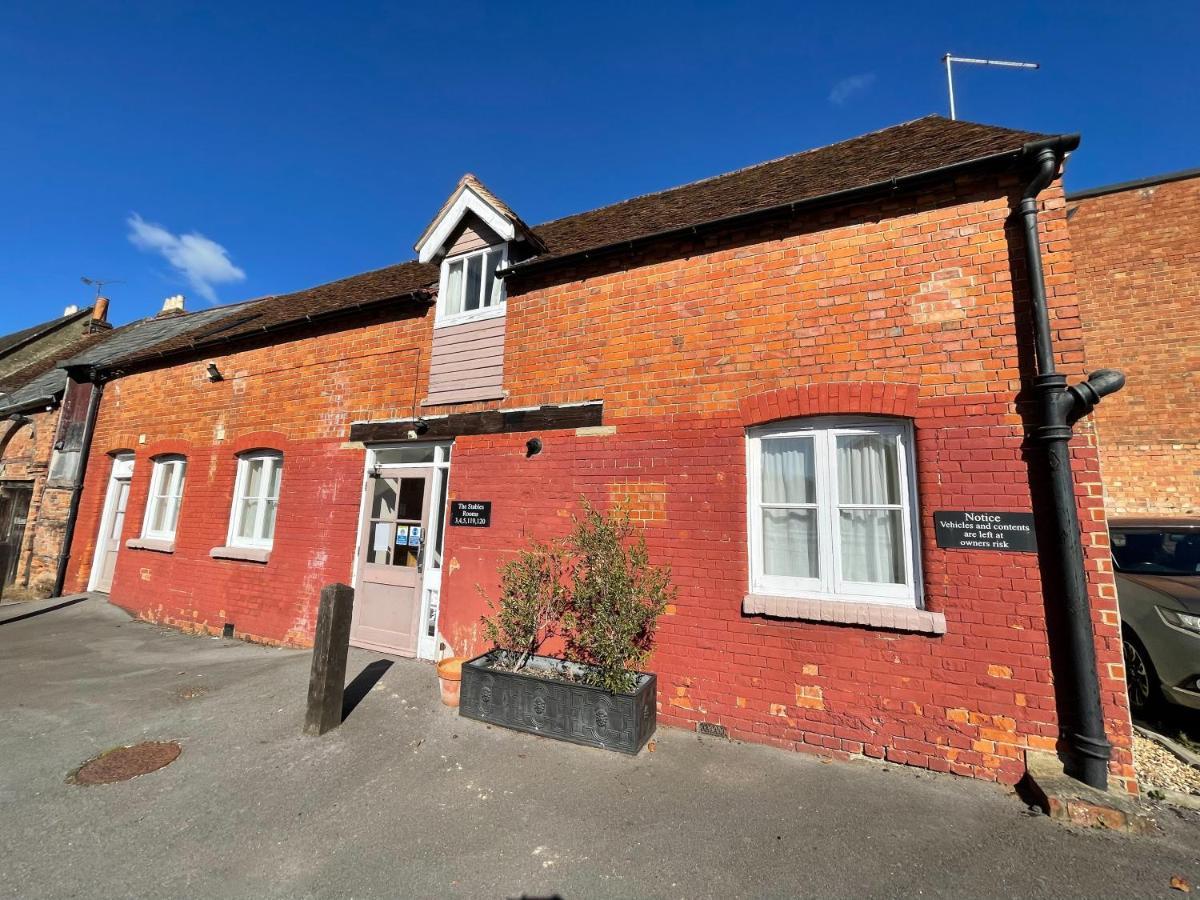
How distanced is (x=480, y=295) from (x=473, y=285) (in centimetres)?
24

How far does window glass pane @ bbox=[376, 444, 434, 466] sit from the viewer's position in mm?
6917

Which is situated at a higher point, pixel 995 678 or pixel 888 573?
pixel 888 573

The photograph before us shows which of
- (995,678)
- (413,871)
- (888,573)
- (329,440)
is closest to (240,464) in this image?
(329,440)

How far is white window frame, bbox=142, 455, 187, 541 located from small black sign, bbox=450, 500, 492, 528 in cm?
653

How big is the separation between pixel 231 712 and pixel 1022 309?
26.7 feet

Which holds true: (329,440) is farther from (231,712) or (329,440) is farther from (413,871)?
(413,871)

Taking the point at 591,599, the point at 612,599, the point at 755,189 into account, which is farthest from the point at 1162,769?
the point at 755,189

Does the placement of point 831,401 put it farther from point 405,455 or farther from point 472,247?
point 405,455

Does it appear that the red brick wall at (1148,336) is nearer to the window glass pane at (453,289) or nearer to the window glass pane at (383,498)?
the window glass pane at (453,289)

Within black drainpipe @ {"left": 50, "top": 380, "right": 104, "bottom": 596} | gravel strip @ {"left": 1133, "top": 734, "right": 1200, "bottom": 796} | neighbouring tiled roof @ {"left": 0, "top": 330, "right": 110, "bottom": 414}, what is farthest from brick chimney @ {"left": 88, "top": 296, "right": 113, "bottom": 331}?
gravel strip @ {"left": 1133, "top": 734, "right": 1200, "bottom": 796}

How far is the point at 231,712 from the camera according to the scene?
503 centimetres

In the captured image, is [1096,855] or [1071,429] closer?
[1096,855]

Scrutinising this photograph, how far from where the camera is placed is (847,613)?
163 inches

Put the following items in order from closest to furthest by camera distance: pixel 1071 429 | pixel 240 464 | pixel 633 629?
1. pixel 1071 429
2. pixel 633 629
3. pixel 240 464
